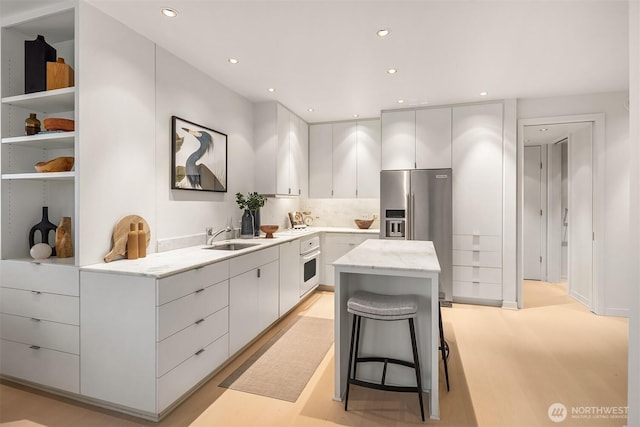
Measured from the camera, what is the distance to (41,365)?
2070 mm

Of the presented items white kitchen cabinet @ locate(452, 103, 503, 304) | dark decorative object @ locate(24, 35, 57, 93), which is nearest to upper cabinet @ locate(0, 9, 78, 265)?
dark decorative object @ locate(24, 35, 57, 93)

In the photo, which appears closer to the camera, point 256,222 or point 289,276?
point 289,276

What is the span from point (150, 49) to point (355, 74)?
1.81 metres

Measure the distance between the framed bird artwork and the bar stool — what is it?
1.84 metres

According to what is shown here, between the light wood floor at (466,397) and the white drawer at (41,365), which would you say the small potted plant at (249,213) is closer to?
the light wood floor at (466,397)

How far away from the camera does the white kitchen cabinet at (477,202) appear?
13.0 feet

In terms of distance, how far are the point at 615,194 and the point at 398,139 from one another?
8.33 feet

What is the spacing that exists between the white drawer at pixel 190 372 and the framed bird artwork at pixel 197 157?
4.51 feet

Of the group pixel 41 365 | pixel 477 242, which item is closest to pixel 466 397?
pixel 477 242

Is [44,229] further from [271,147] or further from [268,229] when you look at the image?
[271,147]

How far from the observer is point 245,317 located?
268cm

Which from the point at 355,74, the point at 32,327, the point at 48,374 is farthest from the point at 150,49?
the point at 48,374

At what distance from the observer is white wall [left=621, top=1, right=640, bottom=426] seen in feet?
5.30

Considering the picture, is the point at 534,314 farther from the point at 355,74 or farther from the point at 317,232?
the point at 355,74
